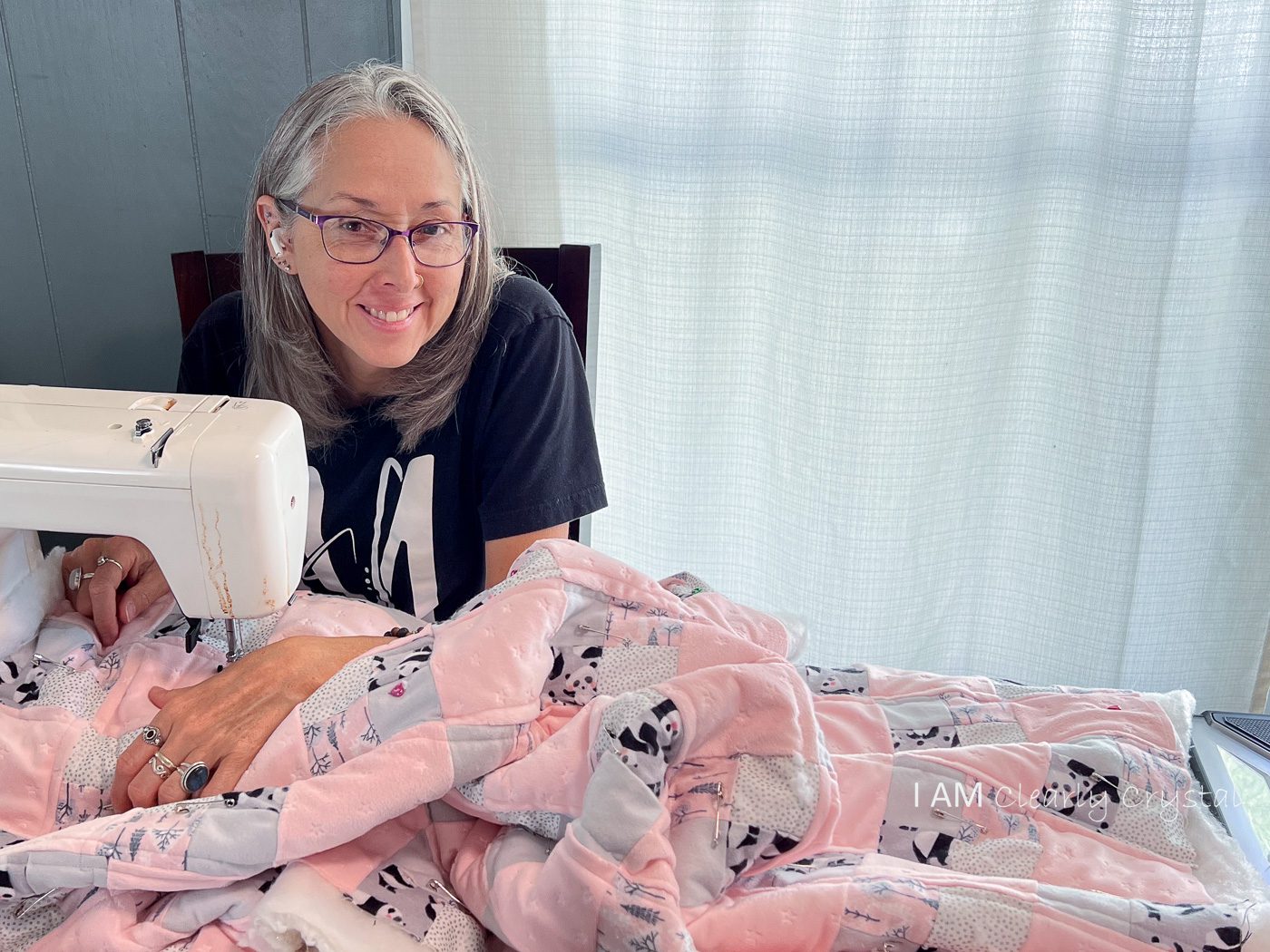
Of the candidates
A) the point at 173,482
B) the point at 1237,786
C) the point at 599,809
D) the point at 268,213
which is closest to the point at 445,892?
the point at 599,809

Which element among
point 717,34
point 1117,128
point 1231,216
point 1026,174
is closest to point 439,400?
point 717,34

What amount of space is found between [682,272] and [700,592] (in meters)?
0.85

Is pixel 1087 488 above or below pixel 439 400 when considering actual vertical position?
below

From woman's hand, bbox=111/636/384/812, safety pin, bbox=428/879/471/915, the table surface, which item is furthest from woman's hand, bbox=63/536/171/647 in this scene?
the table surface

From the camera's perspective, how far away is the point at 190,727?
0.90m

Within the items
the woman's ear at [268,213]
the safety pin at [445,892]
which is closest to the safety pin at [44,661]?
the safety pin at [445,892]

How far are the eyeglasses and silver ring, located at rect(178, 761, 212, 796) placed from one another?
605mm

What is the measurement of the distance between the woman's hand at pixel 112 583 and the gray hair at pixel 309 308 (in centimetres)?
29

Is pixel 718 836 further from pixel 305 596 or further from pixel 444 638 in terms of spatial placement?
pixel 305 596

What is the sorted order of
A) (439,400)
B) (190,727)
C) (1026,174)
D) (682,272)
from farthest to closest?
(682,272)
(1026,174)
(439,400)
(190,727)

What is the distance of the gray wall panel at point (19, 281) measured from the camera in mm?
1542

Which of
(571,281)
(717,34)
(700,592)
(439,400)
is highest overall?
(717,34)

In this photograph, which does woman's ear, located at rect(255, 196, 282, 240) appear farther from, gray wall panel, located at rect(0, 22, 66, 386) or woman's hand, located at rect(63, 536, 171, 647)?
gray wall panel, located at rect(0, 22, 66, 386)

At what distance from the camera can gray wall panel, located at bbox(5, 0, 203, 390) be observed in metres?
1.51
